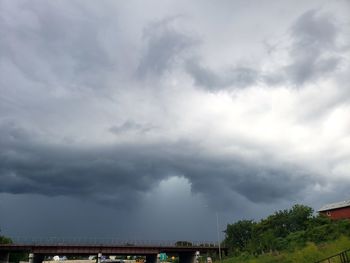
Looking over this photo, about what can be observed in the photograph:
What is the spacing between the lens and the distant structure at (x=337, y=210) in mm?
120287

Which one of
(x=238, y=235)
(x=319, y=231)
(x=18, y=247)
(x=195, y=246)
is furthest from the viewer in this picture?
(x=238, y=235)

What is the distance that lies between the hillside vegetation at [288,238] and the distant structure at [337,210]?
16.6 feet

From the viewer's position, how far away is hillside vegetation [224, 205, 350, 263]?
59259mm

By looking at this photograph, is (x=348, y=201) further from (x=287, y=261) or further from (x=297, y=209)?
(x=287, y=261)

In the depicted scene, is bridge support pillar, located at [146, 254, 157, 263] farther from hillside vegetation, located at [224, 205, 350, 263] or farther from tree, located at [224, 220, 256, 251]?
tree, located at [224, 220, 256, 251]

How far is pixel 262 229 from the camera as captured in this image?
478ft

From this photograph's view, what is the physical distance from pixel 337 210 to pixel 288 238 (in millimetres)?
29255

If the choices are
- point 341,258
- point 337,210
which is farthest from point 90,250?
point 341,258

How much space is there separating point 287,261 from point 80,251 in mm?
79048

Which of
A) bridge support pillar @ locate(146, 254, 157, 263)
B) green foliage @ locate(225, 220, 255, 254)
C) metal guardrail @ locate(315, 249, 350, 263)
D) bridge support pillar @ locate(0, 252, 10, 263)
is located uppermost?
green foliage @ locate(225, 220, 255, 254)

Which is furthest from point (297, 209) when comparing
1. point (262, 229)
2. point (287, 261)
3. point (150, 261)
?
point (287, 261)

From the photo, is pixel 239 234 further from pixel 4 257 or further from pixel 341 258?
pixel 341 258

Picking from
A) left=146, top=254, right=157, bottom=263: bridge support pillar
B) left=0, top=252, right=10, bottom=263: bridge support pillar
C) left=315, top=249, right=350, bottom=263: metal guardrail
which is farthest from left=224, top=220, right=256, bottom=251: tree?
left=315, top=249, right=350, bottom=263: metal guardrail

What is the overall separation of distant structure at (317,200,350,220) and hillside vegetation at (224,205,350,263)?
507 centimetres
